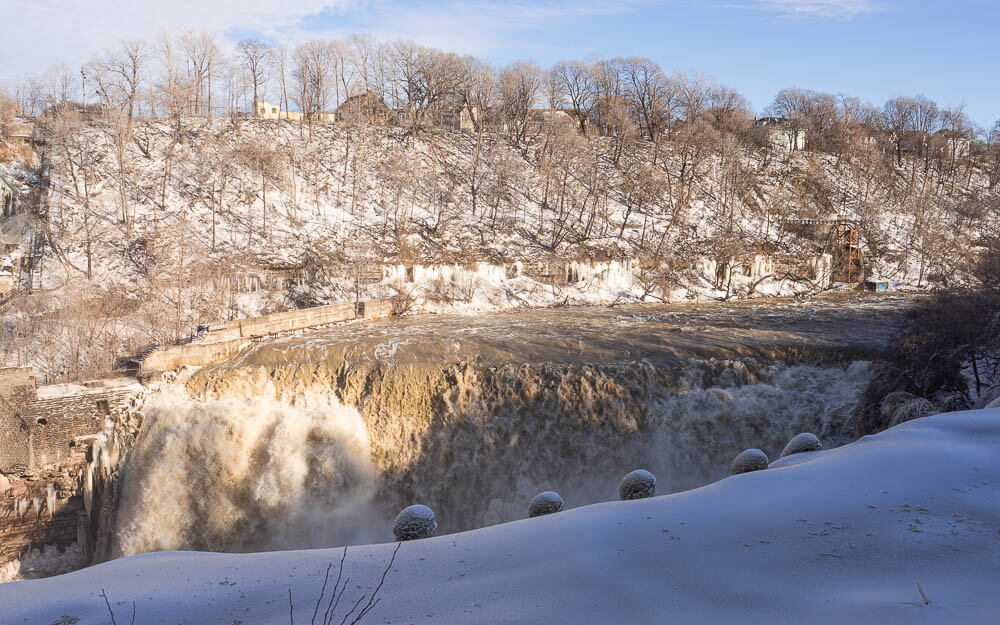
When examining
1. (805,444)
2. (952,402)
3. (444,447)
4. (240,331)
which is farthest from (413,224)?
(805,444)

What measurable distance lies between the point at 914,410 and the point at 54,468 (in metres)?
19.0

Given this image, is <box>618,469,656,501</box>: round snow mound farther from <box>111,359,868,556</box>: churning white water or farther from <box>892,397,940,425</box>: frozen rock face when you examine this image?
<box>892,397,940,425</box>: frozen rock face

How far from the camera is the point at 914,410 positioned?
12.9 m

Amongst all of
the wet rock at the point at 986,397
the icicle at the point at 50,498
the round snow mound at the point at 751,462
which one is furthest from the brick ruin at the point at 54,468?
the wet rock at the point at 986,397

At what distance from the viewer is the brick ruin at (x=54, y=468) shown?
593 inches

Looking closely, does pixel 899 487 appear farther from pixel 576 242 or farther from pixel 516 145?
pixel 516 145

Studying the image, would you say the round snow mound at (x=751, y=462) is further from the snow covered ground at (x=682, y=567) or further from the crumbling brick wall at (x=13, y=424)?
the crumbling brick wall at (x=13, y=424)

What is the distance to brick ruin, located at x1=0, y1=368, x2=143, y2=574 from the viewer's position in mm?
15070

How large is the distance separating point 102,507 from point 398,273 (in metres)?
16.8

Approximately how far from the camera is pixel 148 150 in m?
36.8

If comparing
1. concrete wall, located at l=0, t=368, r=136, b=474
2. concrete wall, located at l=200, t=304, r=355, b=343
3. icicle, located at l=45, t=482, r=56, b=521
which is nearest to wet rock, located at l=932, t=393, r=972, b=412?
concrete wall, located at l=200, t=304, r=355, b=343

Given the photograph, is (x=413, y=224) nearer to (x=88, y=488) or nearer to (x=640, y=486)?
(x=88, y=488)

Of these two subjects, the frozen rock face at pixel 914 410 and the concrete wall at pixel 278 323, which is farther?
the concrete wall at pixel 278 323

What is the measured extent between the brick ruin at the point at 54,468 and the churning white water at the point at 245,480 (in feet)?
2.13
